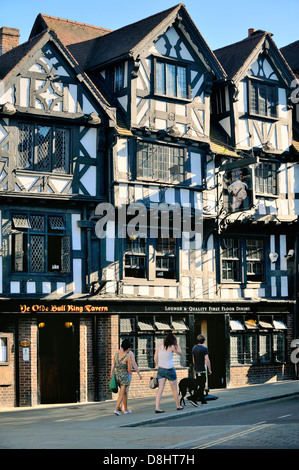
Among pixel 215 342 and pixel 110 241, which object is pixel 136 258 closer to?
pixel 110 241

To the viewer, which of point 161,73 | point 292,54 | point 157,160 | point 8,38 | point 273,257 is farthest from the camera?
point 292,54

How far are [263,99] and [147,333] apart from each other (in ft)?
32.2

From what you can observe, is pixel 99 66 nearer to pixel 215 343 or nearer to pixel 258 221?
pixel 258 221

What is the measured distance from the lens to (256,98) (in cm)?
3041

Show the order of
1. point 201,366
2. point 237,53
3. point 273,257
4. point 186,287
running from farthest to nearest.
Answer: point 237,53 < point 273,257 < point 186,287 < point 201,366

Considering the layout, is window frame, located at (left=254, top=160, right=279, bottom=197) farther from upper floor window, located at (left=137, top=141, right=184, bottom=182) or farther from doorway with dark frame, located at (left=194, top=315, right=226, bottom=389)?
doorway with dark frame, located at (left=194, top=315, right=226, bottom=389)

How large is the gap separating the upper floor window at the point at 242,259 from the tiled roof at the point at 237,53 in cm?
581

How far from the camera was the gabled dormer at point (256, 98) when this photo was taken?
1173 inches

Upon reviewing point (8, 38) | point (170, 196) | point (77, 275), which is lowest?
point (77, 275)

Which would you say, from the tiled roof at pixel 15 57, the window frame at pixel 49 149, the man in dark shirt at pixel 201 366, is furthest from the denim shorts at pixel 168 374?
the tiled roof at pixel 15 57

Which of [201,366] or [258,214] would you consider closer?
[201,366]

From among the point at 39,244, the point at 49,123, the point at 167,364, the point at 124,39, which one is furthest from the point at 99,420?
the point at 124,39

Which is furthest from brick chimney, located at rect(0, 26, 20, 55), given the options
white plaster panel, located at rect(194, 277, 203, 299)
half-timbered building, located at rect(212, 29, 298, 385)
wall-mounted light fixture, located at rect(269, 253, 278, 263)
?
wall-mounted light fixture, located at rect(269, 253, 278, 263)

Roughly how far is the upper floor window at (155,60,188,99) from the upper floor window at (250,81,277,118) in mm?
3225
